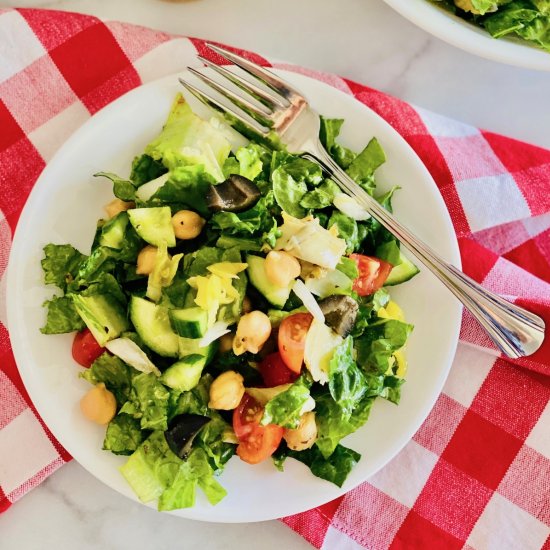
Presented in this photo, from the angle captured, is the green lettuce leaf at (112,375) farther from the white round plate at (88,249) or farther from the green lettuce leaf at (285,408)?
the green lettuce leaf at (285,408)

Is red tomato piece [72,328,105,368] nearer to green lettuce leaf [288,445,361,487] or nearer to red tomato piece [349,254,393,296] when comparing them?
green lettuce leaf [288,445,361,487]

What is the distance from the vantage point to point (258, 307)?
1.76 metres

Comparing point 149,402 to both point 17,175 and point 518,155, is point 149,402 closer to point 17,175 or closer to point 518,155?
point 17,175

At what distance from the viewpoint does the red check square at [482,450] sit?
2000 millimetres

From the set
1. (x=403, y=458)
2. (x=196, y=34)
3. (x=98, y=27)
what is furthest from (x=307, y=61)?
(x=403, y=458)

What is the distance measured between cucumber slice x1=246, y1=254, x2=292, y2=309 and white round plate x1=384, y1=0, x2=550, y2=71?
69 cm

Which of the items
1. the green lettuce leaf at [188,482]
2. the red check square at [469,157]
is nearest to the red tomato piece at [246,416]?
the green lettuce leaf at [188,482]

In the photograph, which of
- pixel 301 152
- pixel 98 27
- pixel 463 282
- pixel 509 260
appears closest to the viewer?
pixel 463 282

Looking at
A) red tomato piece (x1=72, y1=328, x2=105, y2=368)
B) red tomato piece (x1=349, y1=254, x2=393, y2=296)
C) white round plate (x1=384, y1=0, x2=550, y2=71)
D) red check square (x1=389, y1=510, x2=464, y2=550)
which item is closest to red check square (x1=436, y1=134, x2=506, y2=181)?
white round plate (x1=384, y1=0, x2=550, y2=71)

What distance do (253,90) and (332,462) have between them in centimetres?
93

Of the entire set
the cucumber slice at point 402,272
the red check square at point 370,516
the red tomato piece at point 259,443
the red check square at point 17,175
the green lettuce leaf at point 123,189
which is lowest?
the red check square at point 370,516

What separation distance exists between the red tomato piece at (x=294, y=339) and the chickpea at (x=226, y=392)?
13 cm

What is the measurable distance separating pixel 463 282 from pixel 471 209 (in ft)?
1.32

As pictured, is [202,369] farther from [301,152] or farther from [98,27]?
[98,27]
